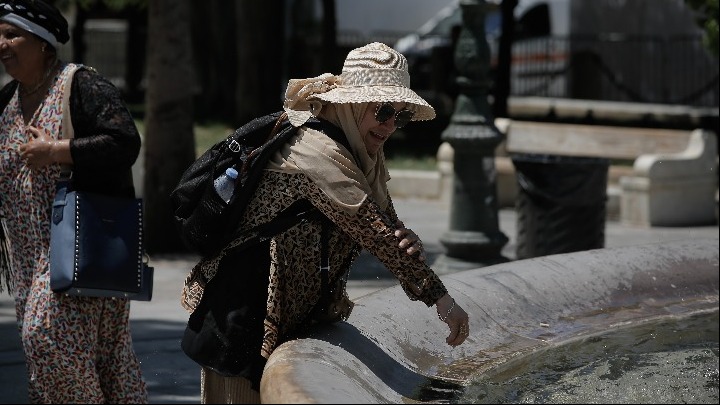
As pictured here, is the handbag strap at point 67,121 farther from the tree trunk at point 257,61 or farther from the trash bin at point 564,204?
the tree trunk at point 257,61

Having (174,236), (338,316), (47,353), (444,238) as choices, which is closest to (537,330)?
(338,316)

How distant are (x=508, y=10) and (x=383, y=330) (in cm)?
1482

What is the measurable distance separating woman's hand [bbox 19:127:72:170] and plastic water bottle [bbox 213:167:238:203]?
93 centimetres

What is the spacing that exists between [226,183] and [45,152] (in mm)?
999

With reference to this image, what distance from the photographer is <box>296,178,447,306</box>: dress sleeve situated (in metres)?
3.99

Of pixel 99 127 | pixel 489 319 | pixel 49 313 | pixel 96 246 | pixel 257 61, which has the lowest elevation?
pixel 257 61

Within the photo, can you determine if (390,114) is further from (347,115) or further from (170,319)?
(170,319)

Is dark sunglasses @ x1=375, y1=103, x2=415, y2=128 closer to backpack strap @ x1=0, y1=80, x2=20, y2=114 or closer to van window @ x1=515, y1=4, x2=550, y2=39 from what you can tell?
backpack strap @ x1=0, y1=80, x2=20, y2=114

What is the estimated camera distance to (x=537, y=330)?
5.60m

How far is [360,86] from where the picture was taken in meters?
4.09

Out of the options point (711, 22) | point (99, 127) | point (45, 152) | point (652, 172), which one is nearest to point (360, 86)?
point (99, 127)

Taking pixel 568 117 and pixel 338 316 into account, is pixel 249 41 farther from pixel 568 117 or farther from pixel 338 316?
pixel 338 316

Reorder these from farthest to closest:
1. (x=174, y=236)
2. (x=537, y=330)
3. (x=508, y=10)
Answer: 1. (x=508, y=10)
2. (x=174, y=236)
3. (x=537, y=330)

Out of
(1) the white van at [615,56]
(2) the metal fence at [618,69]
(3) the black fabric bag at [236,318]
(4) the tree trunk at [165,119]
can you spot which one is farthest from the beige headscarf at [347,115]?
(1) the white van at [615,56]
